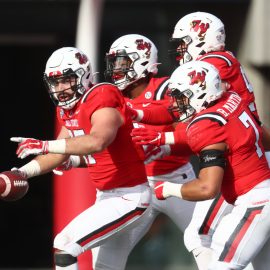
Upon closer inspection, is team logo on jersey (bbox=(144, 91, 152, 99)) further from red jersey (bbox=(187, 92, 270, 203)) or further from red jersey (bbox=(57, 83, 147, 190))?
red jersey (bbox=(187, 92, 270, 203))

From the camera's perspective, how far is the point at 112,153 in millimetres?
6754

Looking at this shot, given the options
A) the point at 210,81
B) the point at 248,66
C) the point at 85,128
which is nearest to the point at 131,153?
the point at 85,128

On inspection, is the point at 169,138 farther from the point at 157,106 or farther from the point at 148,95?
the point at 148,95

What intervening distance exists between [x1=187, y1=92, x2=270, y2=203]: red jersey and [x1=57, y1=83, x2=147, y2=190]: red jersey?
60cm

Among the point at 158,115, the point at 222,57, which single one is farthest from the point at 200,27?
the point at 158,115

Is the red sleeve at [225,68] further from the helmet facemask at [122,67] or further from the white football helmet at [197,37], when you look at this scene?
the helmet facemask at [122,67]

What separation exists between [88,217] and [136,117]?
855mm

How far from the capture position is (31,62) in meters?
12.4

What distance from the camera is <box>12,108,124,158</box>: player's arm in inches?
249

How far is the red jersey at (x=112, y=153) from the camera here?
6.66 meters

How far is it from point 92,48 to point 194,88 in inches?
156

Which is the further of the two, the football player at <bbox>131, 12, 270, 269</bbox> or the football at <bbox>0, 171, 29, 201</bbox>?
the football player at <bbox>131, 12, 270, 269</bbox>

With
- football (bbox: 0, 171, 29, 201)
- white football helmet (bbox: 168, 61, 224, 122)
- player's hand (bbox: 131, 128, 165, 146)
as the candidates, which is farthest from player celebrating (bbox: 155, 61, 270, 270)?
football (bbox: 0, 171, 29, 201)

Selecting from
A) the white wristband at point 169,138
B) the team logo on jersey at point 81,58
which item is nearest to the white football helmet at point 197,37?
the white wristband at point 169,138
